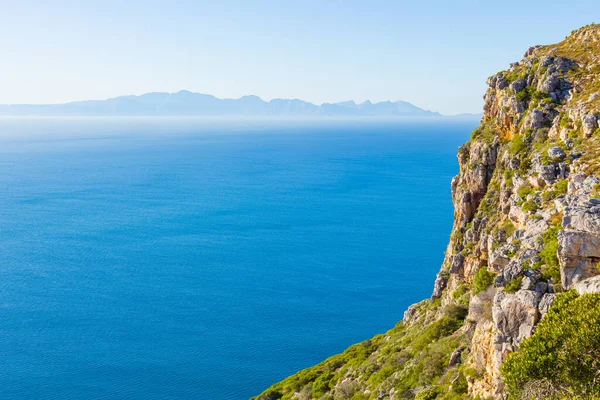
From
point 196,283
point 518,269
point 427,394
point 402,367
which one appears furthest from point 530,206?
point 196,283

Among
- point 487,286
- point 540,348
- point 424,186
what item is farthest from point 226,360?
point 424,186

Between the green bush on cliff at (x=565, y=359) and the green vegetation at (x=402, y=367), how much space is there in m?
5.79

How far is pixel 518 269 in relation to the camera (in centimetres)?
2339

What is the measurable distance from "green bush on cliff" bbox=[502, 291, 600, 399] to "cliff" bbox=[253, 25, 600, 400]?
38 mm

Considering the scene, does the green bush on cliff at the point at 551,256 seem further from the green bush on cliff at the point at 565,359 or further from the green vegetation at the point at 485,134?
the green vegetation at the point at 485,134

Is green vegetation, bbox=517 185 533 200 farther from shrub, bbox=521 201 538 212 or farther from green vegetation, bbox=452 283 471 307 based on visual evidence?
green vegetation, bbox=452 283 471 307

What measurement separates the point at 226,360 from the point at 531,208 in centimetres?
5242

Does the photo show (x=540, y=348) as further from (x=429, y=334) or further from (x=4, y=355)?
(x=4, y=355)

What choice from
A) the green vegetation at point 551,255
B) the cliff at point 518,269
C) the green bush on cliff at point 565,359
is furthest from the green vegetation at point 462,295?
the green bush on cliff at point 565,359

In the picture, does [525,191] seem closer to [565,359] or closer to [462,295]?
[462,295]

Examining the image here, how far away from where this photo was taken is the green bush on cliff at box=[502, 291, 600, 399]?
17500mm

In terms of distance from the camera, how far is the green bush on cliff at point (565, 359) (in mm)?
17500

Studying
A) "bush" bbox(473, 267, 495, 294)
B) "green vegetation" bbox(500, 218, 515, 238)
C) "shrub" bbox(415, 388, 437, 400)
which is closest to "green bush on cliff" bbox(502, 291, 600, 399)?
"shrub" bbox(415, 388, 437, 400)

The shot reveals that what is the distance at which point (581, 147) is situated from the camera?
98.6 ft
